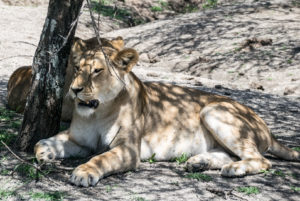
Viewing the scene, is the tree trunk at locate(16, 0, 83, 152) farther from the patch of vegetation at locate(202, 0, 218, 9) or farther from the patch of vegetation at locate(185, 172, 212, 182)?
the patch of vegetation at locate(202, 0, 218, 9)

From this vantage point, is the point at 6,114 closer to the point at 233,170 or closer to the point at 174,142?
the point at 174,142

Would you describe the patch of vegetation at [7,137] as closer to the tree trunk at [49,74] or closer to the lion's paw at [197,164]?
the tree trunk at [49,74]

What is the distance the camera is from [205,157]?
4703 millimetres

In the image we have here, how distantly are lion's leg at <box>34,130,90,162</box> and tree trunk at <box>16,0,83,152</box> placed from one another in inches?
5.9

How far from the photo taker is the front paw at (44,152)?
14.3 feet

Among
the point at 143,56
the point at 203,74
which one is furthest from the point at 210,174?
the point at 143,56

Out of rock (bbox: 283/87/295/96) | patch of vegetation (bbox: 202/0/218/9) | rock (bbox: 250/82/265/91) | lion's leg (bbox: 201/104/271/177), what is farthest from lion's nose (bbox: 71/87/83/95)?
patch of vegetation (bbox: 202/0/218/9)

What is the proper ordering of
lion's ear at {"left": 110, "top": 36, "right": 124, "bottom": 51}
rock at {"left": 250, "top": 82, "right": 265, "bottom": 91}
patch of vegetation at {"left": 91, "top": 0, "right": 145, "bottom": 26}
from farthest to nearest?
patch of vegetation at {"left": 91, "top": 0, "right": 145, "bottom": 26} < rock at {"left": 250, "top": 82, "right": 265, "bottom": 91} < lion's ear at {"left": 110, "top": 36, "right": 124, "bottom": 51}

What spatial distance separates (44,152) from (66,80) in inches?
32.6

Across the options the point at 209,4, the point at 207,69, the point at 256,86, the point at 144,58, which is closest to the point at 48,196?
the point at 256,86

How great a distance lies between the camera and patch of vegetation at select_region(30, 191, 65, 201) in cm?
354

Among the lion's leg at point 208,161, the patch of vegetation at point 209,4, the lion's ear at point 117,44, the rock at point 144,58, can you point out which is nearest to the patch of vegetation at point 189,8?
the patch of vegetation at point 209,4

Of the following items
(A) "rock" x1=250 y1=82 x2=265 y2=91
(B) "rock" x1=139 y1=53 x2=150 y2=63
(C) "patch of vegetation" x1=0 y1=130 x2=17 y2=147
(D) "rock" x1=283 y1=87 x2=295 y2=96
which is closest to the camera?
(C) "patch of vegetation" x1=0 y1=130 x2=17 y2=147

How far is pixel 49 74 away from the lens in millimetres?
4492
